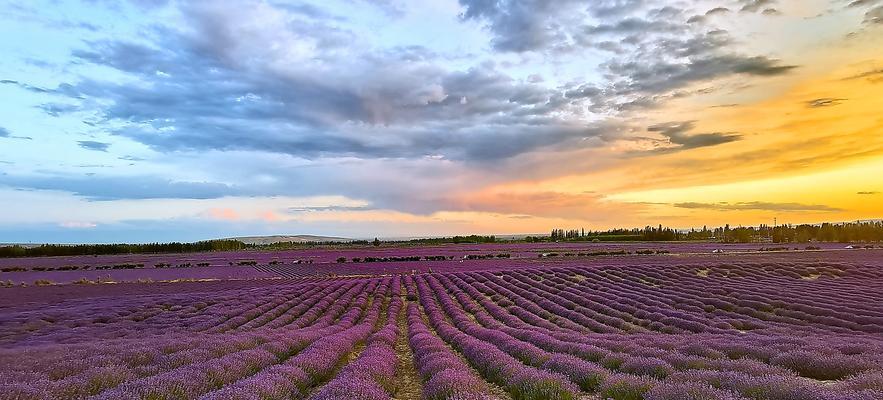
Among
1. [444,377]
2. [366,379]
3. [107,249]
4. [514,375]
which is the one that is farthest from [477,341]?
[107,249]

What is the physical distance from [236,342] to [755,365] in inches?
389

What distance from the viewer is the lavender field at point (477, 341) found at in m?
6.95

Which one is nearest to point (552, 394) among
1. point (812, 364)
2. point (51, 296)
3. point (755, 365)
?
point (755, 365)

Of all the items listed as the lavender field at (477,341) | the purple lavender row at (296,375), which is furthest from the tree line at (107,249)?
the purple lavender row at (296,375)

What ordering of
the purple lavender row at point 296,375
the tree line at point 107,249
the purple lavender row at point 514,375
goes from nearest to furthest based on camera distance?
1. the purple lavender row at point 296,375
2. the purple lavender row at point 514,375
3. the tree line at point 107,249

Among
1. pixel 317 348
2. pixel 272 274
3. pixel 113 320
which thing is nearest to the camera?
pixel 317 348

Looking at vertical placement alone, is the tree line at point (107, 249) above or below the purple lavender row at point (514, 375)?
above

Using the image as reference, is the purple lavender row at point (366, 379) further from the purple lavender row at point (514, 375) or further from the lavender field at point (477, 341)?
the purple lavender row at point (514, 375)

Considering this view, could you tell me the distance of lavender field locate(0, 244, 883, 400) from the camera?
695 centimetres

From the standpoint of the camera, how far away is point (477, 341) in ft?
41.9

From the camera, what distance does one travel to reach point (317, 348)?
11242 millimetres

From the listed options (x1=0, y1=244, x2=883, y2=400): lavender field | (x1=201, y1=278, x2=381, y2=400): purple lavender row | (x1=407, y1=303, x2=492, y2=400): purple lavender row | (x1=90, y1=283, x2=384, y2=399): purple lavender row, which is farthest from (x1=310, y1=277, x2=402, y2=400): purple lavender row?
(x1=90, y1=283, x2=384, y2=399): purple lavender row

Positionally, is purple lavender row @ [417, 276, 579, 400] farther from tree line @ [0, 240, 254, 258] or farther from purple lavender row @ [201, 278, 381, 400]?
tree line @ [0, 240, 254, 258]

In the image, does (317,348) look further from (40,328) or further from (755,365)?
(40,328)
